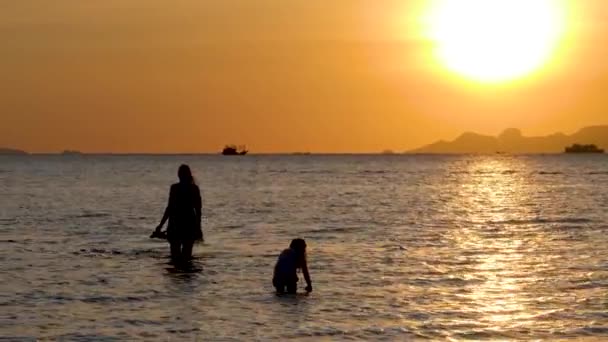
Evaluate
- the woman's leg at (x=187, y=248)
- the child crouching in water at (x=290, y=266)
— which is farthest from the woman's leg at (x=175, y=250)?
the child crouching in water at (x=290, y=266)

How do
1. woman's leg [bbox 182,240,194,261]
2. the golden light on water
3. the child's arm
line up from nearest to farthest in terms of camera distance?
the golden light on water, the child's arm, woman's leg [bbox 182,240,194,261]

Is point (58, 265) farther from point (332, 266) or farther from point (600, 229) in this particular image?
point (600, 229)

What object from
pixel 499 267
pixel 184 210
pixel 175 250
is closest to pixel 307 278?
pixel 184 210

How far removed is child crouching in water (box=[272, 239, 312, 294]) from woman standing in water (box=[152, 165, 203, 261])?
331cm

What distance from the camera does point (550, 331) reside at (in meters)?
16.6

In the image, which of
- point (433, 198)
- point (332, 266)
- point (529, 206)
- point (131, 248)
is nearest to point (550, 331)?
point (332, 266)

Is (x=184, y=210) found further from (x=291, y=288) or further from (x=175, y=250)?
(x=291, y=288)

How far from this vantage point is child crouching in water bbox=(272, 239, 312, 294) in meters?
20.0

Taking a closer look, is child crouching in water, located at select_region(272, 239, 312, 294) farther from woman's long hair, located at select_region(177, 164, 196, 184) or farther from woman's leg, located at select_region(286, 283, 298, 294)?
woman's long hair, located at select_region(177, 164, 196, 184)

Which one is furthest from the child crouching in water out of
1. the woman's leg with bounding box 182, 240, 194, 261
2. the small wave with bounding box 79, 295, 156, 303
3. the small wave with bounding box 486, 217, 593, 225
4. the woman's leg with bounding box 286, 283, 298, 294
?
the small wave with bounding box 486, 217, 593, 225

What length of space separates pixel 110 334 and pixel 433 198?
51.3m

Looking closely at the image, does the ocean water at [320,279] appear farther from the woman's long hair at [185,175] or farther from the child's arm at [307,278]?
the woman's long hair at [185,175]

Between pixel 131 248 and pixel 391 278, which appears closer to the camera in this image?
pixel 391 278

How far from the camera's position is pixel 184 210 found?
22797 mm
